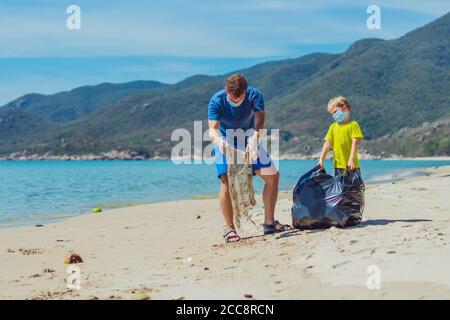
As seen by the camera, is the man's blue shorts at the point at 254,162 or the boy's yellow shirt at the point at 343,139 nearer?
the man's blue shorts at the point at 254,162

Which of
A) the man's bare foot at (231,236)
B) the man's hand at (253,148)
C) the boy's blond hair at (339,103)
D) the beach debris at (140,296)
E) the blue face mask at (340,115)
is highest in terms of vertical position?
the boy's blond hair at (339,103)

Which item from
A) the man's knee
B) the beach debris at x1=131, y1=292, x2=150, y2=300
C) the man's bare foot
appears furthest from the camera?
the man's bare foot

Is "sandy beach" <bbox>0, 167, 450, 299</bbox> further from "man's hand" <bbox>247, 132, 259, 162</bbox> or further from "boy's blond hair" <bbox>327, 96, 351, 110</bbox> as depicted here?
"boy's blond hair" <bbox>327, 96, 351, 110</bbox>

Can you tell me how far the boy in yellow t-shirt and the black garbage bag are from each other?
0.17 m

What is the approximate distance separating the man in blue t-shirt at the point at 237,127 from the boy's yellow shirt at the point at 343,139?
2.84 ft

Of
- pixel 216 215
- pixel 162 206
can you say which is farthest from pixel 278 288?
pixel 162 206

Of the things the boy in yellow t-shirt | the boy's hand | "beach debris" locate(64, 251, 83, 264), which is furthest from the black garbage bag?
"beach debris" locate(64, 251, 83, 264)

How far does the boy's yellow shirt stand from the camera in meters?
8.16

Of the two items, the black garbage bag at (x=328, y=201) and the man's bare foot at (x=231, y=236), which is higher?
the black garbage bag at (x=328, y=201)

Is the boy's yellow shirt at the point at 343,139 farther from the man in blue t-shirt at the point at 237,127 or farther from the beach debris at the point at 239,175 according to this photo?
the beach debris at the point at 239,175

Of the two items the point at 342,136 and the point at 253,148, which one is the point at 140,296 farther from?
the point at 342,136

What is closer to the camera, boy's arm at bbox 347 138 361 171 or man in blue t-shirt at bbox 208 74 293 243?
man in blue t-shirt at bbox 208 74 293 243

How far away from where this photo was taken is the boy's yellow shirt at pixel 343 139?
8164 mm

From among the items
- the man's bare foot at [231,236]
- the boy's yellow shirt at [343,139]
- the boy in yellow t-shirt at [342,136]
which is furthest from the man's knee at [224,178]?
the boy's yellow shirt at [343,139]
